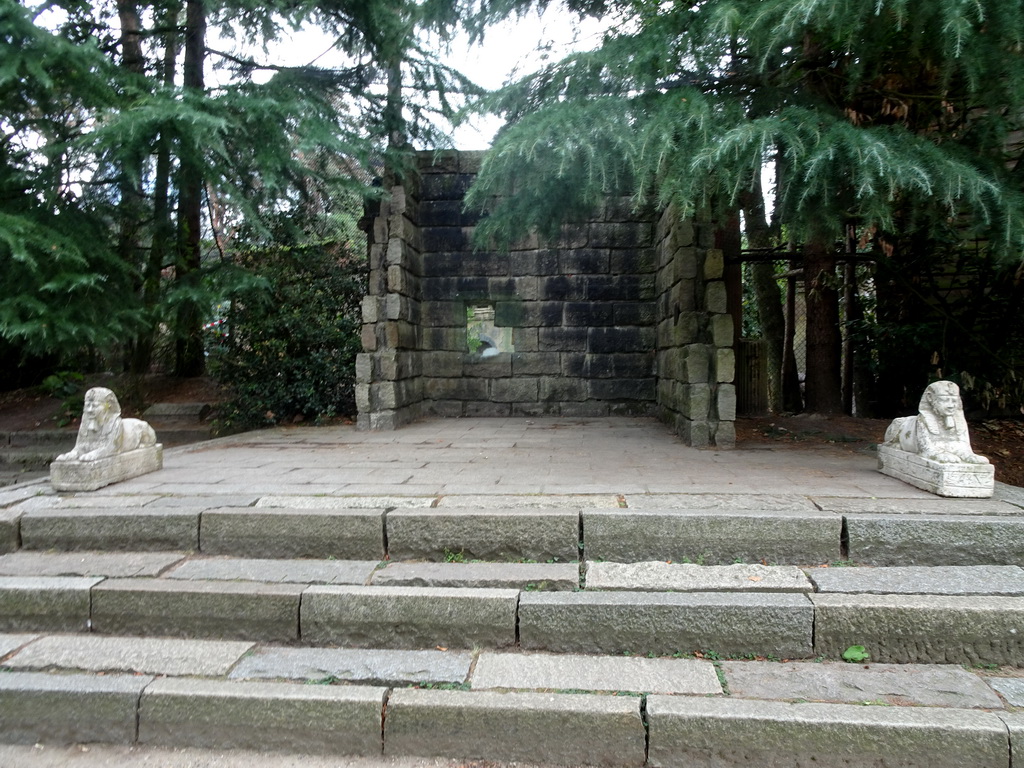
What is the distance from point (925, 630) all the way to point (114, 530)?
4.34m

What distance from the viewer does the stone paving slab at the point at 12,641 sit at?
10.2ft

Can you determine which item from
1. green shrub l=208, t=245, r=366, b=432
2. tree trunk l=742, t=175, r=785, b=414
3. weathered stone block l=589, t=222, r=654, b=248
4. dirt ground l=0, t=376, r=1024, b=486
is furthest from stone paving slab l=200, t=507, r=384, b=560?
tree trunk l=742, t=175, r=785, b=414

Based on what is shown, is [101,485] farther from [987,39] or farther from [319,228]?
[987,39]

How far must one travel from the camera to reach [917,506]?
357cm

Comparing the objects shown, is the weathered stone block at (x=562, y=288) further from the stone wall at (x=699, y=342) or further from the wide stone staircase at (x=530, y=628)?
the wide stone staircase at (x=530, y=628)

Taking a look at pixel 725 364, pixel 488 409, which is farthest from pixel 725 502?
pixel 488 409

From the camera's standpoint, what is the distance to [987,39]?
3.96m

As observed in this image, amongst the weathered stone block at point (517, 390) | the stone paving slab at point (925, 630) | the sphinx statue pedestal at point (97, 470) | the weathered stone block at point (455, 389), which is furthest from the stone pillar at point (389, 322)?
the stone paving slab at point (925, 630)

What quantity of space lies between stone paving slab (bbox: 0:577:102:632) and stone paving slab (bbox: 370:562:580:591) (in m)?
1.52

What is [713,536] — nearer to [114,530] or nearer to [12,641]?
[114,530]

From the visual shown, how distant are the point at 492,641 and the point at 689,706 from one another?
0.96 metres

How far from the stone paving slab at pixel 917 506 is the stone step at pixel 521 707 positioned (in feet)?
2.90

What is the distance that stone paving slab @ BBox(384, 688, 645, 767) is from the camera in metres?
2.55

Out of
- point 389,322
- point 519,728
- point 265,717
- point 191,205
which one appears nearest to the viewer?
point 519,728
